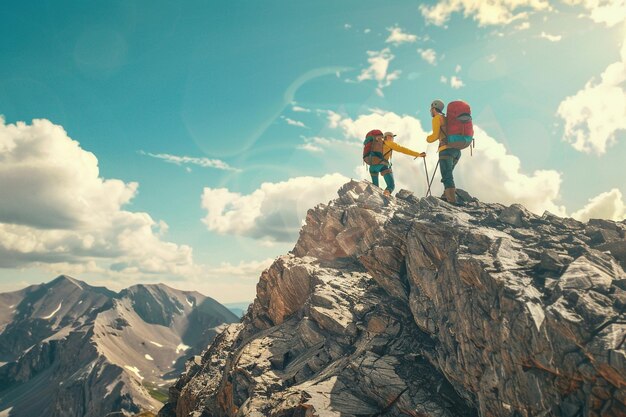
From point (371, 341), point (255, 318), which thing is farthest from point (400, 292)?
point (255, 318)

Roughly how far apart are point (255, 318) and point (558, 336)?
2846cm

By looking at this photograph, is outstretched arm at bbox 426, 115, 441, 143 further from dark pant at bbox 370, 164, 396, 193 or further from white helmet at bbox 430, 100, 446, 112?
dark pant at bbox 370, 164, 396, 193

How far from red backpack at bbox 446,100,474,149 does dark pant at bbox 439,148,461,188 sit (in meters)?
0.75

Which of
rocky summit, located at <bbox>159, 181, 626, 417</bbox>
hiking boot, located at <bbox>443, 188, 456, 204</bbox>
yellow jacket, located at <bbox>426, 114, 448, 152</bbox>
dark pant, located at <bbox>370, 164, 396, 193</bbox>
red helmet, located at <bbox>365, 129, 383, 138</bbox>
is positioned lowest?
rocky summit, located at <bbox>159, 181, 626, 417</bbox>

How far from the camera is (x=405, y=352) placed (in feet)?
68.9

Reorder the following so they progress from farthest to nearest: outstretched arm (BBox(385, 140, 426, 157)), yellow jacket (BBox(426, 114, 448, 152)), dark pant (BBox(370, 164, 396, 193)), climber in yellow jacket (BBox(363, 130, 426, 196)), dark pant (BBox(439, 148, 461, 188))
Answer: dark pant (BBox(370, 164, 396, 193))
climber in yellow jacket (BBox(363, 130, 426, 196))
outstretched arm (BBox(385, 140, 426, 157))
dark pant (BBox(439, 148, 461, 188))
yellow jacket (BBox(426, 114, 448, 152))

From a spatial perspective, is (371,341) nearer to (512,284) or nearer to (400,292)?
(400,292)

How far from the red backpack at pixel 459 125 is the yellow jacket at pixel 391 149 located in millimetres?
6832

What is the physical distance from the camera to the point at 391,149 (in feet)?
122

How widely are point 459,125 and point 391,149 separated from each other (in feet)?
37.1

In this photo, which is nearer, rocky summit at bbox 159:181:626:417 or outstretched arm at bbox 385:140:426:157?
rocky summit at bbox 159:181:626:417

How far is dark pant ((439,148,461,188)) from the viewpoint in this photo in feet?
88.3

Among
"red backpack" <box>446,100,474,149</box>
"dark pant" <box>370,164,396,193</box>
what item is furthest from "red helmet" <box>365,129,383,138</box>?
"red backpack" <box>446,100,474,149</box>

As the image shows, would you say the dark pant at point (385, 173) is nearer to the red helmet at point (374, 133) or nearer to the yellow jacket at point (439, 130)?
the red helmet at point (374, 133)
